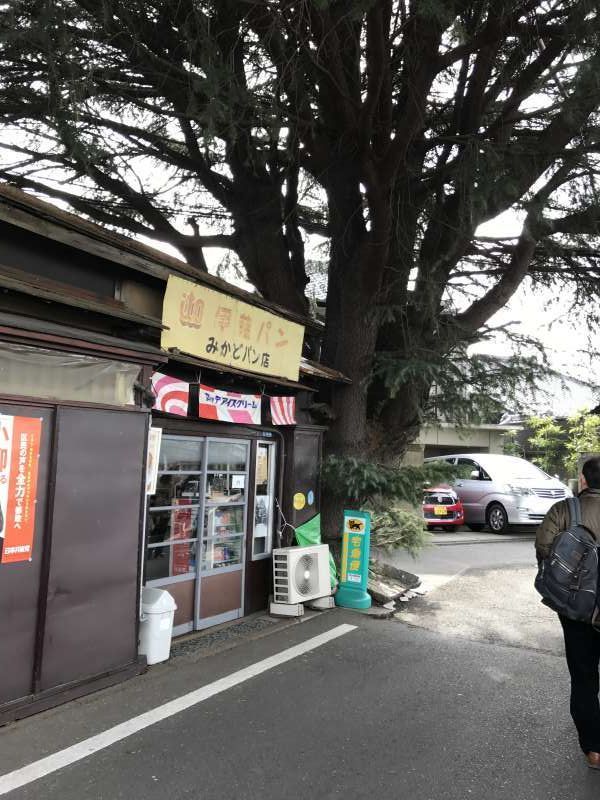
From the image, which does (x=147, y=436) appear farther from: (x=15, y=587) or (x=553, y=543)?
(x=553, y=543)

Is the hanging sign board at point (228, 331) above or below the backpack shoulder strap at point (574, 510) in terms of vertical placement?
above

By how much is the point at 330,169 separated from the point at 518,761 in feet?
24.9

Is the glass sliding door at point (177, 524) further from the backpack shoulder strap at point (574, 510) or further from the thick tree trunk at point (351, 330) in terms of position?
the backpack shoulder strap at point (574, 510)

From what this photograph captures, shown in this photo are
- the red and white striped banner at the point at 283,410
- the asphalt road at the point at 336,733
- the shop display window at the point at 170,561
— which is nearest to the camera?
the asphalt road at the point at 336,733

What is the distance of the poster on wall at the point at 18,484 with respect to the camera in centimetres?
418

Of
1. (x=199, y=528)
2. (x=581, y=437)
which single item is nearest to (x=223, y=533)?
(x=199, y=528)

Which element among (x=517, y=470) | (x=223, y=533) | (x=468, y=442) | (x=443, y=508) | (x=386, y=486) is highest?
(x=468, y=442)

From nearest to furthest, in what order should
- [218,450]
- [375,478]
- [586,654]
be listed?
[586,654] → [218,450] → [375,478]

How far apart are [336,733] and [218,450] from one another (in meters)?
3.50

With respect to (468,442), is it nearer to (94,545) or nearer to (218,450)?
(218,450)

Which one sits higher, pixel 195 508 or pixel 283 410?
pixel 283 410

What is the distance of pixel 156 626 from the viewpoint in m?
5.34

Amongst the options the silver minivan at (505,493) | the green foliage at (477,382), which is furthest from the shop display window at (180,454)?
the silver minivan at (505,493)

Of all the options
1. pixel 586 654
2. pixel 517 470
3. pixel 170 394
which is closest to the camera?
pixel 586 654
